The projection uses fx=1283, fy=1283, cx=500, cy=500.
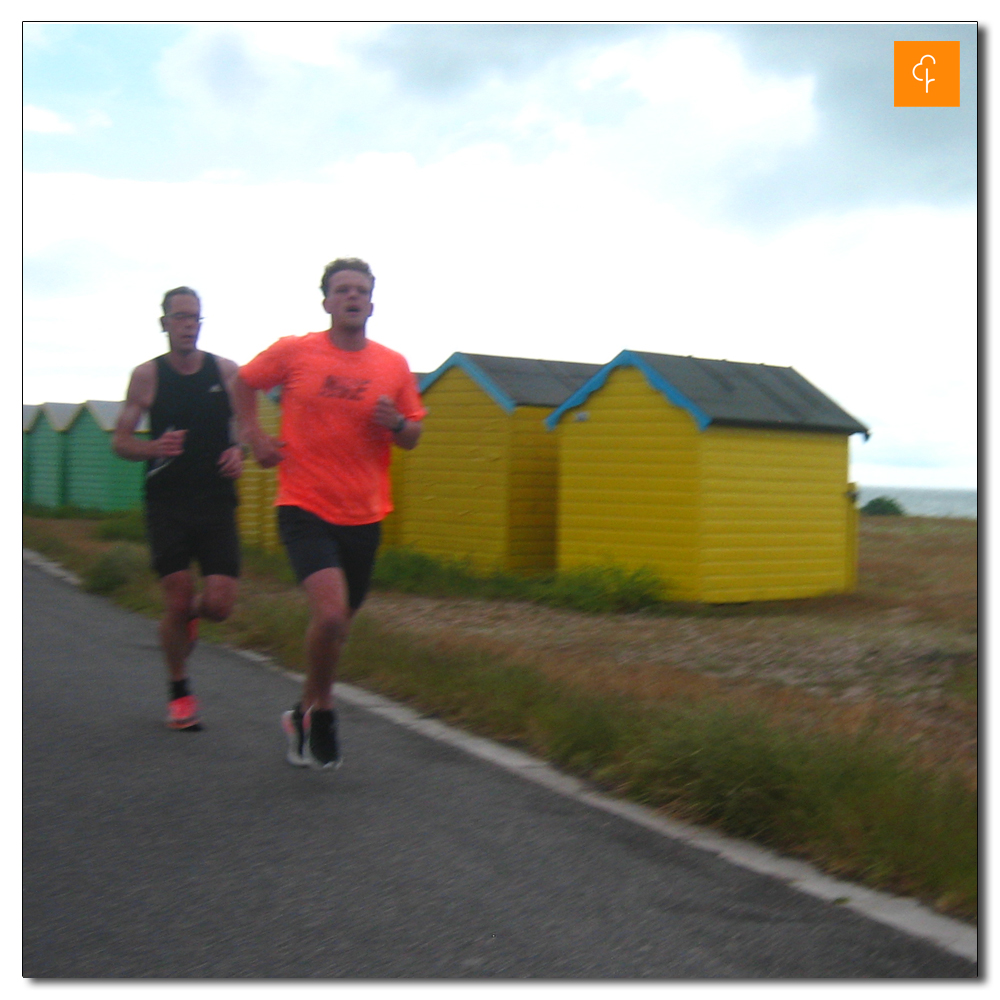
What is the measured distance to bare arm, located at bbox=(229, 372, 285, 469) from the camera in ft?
15.9

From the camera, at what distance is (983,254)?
330 centimetres

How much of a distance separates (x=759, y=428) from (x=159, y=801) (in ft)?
33.2

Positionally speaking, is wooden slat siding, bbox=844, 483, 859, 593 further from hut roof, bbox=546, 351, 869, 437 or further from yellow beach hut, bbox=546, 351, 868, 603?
hut roof, bbox=546, 351, 869, 437

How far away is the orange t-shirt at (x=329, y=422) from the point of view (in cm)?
484

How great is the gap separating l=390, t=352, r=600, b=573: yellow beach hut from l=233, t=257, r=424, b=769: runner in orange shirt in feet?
35.1

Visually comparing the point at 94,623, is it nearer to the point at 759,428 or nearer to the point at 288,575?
the point at 288,575

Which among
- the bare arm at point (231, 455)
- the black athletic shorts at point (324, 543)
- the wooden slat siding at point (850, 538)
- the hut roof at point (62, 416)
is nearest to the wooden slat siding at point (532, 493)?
the wooden slat siding at point (850, 538)

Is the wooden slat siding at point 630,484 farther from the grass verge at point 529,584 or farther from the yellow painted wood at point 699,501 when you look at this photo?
the grass verge at point 529,584

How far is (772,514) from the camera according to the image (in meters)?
13.9

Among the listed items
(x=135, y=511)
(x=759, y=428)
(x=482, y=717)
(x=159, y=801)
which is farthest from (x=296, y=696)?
(x=135, y=511)

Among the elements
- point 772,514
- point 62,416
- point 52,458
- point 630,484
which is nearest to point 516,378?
point 630,484

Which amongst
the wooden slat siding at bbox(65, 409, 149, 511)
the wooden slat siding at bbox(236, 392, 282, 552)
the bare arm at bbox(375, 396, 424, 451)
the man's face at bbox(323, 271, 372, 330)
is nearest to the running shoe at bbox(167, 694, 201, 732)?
the bare arm at bbox(375, 396, 424, 451)

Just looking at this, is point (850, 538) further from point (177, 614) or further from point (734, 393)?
point (177, 614)

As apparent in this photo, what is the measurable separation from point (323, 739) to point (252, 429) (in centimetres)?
126
